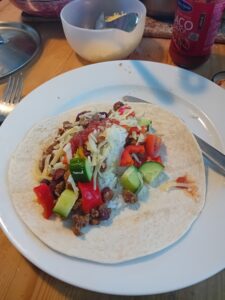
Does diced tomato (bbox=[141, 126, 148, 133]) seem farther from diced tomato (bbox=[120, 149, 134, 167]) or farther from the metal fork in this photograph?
the metal fork

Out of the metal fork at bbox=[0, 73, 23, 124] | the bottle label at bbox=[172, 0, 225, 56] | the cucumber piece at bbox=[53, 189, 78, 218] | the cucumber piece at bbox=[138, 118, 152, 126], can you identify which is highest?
the bottle label at bbox=[172, 0, 225, 56]

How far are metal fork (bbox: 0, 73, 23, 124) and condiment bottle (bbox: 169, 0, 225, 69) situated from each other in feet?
2.99

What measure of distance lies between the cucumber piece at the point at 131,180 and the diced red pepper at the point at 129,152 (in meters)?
0.05

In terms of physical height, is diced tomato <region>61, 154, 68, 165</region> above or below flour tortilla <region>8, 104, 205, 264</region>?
above

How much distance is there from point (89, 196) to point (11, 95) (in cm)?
83

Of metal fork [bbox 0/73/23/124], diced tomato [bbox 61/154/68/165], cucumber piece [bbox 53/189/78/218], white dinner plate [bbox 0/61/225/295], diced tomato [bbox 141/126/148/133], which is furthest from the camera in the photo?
metal fork [bbox 0/73/23/124]

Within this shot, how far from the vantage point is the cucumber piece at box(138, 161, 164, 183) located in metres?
1.16

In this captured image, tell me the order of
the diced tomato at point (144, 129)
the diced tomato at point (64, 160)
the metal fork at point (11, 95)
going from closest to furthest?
the diced tomato at point (64, 160) → the diced tomato at point (144, 129) → the metal fork at point (11, 95)

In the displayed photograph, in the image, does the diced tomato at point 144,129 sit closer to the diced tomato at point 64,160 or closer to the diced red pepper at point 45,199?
the diced tomato at point 64,160

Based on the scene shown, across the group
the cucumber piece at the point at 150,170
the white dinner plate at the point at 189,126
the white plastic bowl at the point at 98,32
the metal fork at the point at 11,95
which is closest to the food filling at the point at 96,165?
the cucumber piece at the point at 150,170

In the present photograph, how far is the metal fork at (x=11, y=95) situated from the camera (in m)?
1.48

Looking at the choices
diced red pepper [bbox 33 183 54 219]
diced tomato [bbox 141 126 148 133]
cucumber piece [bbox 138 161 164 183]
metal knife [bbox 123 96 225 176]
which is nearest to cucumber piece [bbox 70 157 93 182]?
diced red pepper [bbox 33 183 54 219]

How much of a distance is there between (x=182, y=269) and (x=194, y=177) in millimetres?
392

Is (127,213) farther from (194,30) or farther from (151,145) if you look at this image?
(194,30)
